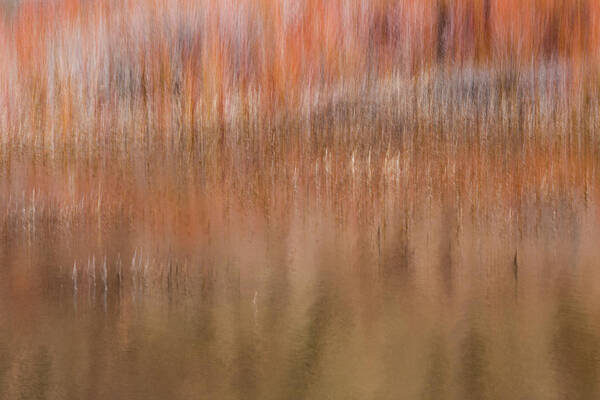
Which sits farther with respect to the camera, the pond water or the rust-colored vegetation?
the rust-colored vegetation

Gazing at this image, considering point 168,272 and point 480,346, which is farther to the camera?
point 168,272

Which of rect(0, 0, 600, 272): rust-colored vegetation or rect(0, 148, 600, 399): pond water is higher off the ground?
rect(0, 0, 600, 272): rust-colored vegetation

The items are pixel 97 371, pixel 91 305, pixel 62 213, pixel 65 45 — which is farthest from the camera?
pixel 65 45

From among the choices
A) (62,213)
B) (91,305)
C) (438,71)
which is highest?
(438,71)

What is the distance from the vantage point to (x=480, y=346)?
2139 mm

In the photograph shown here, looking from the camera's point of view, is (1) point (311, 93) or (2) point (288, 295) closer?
(2) point (288, 295)

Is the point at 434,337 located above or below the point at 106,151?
below

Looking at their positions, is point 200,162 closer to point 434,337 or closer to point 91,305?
point 91,305

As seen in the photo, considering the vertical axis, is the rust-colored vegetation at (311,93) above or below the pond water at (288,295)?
above

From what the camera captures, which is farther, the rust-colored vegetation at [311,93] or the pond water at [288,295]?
the rust-colored vegetation at [311,93]

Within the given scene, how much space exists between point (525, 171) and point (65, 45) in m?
1.47

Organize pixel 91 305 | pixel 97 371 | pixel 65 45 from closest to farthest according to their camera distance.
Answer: pixel 97 371
pixel 91 305
pixel 65 45

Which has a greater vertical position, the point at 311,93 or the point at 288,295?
the point at 311,93

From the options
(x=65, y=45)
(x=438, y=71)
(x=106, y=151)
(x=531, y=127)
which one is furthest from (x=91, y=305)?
(x=531, y=127)
